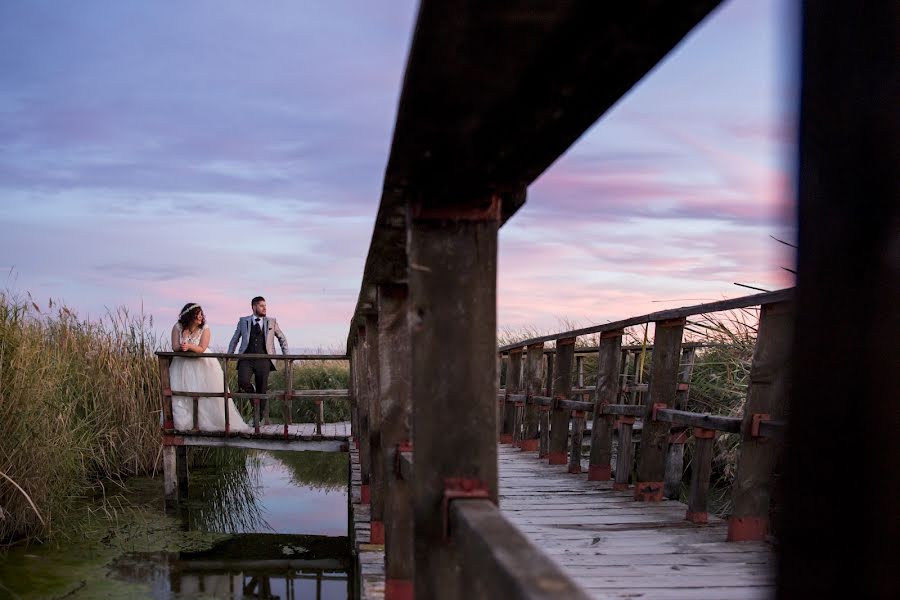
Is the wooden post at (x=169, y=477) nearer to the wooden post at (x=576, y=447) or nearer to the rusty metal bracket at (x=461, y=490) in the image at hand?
the wooden post at (x=576, y=447)

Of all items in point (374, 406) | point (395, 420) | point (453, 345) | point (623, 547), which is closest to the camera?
point (453, 345)

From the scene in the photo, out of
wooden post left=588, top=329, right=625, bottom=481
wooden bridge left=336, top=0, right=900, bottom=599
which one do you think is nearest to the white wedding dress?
wooden post left=588, top=329, right=625, bottom=481

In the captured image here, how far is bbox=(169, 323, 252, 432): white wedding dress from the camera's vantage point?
34.2 feet

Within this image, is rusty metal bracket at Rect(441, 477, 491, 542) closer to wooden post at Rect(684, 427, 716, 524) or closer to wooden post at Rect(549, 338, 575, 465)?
wooden post at Rect(684, 427, 716, 524)

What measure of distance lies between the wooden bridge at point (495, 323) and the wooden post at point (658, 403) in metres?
0.99

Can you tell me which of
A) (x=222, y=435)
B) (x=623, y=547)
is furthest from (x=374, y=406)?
(x=222, y=435)

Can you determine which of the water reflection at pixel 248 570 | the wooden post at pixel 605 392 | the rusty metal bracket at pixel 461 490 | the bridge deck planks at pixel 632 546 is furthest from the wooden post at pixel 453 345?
the water reflection at pixel 248 570

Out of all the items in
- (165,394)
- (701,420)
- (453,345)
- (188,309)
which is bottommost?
(165,394)

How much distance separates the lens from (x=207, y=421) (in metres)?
10.8

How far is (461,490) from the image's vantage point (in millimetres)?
1885

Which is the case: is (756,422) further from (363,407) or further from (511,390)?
(511,390)

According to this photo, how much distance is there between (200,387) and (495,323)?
962 cm

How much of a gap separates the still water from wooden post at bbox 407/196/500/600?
5052 mm

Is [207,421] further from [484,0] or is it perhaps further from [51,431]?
[484,0]
